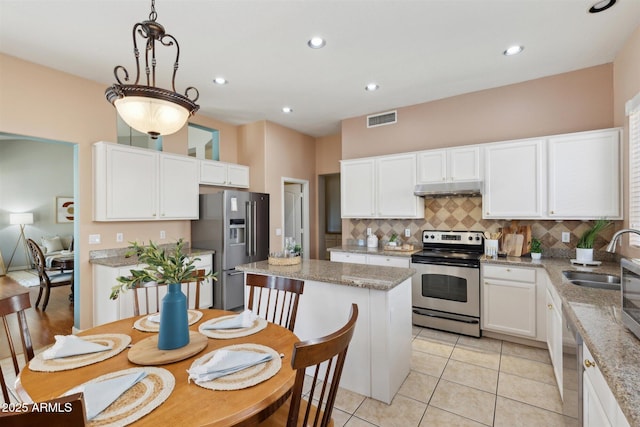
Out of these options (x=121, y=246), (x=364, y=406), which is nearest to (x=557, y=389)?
(x=364, y=406)

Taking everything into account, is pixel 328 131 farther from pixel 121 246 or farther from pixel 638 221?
pixel 638 221

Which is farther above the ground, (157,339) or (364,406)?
(157,339)

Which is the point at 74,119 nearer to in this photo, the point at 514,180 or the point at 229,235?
the point at 229,235

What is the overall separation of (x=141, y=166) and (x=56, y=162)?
6.35 meters

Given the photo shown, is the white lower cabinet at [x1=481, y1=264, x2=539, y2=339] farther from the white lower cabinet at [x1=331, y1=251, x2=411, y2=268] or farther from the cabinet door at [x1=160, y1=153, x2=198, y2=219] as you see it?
the cabinet door at [x1=160, y1=153, x2=198, y2=219]

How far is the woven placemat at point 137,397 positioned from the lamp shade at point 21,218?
28.5 feet

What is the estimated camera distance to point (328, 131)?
222 inches

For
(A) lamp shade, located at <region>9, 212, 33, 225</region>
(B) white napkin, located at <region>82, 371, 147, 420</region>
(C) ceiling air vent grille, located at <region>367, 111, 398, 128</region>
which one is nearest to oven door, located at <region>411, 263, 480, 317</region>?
(C) ceiling air vent grille, located at <region>367, 111, 398, 128</region>

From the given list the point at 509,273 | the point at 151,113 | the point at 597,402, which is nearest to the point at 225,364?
the point at 151,113

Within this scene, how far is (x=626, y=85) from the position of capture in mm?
2693

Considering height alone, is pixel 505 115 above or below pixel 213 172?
above

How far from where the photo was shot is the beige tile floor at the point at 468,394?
2.02 meters

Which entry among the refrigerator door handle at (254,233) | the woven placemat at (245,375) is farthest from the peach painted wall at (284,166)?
the woven placemat at (245,375)

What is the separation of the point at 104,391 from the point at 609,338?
6.66 ft
